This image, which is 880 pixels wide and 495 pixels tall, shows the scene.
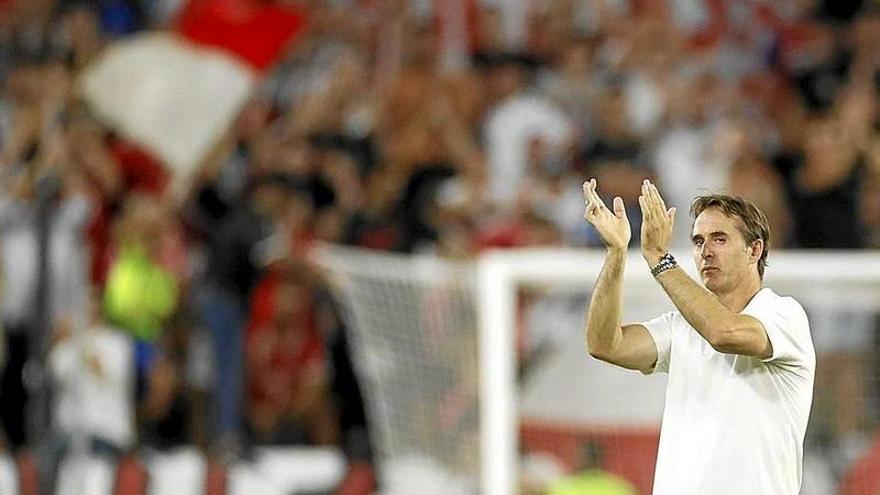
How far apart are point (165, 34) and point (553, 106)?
7.95 feet

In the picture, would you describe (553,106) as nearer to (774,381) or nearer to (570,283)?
(570,283)

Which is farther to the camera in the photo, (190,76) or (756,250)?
(190,76)

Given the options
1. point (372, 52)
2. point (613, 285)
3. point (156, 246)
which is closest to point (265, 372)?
point (156, 246)

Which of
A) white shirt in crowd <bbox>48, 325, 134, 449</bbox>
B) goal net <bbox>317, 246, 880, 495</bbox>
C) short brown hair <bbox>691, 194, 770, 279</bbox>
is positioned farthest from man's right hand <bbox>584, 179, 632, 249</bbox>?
white shirt in crowd <bbox>48, 325, 134, 449</bbox>

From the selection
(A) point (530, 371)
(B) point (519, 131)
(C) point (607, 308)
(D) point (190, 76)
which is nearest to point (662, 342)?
(C) point (607, 308)

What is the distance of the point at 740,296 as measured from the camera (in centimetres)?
546

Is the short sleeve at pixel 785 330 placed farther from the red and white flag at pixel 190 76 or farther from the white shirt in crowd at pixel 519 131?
the red and white flag at pixel 190 76

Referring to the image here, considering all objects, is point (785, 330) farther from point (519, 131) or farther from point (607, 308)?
point (519, 131)

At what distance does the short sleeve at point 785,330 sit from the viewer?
17.3 ft

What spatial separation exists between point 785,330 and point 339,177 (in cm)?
629

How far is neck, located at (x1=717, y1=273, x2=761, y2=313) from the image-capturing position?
5441mm

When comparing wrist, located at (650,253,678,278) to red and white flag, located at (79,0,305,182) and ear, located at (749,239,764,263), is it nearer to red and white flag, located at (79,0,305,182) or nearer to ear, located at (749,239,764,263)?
ear, located at (749,239,764,263)

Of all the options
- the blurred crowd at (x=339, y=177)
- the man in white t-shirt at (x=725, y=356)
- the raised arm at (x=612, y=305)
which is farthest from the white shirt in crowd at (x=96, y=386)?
the man in white t-shirt at (x=725, y=356)

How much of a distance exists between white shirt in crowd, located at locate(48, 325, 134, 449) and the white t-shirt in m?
5.74
